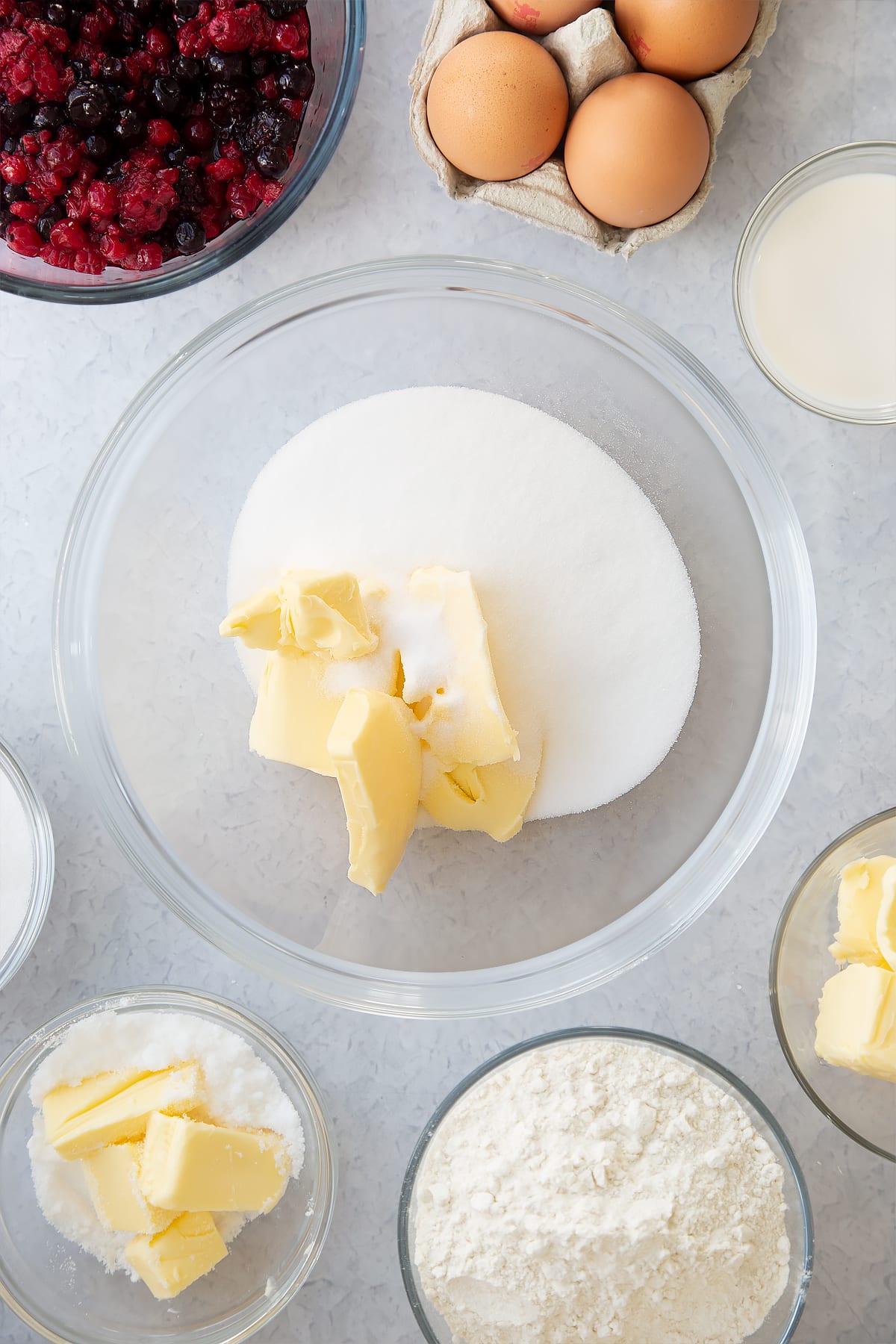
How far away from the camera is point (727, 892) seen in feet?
4.41

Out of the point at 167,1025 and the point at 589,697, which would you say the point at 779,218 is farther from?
the point at 167,1025

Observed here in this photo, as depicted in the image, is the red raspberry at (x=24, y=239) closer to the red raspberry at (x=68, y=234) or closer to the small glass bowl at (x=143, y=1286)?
the red raspberry at (x=68, y=234)

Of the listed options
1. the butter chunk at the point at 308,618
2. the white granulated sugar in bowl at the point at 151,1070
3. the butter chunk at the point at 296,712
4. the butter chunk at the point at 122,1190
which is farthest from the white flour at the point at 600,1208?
the butter chunk at the point at 308,618

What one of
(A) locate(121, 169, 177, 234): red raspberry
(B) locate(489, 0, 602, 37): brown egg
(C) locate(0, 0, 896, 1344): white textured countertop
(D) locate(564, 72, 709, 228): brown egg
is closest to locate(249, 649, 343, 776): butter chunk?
(C) locate(0, 0, 896, 1344): white textured countertop

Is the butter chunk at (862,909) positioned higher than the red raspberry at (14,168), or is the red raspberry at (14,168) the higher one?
the red raspberry at (14,168)

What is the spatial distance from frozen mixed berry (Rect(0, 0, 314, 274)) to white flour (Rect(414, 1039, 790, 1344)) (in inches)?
45.4

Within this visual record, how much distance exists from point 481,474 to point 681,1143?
2.79ft

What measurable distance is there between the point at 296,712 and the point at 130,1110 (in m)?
0.56

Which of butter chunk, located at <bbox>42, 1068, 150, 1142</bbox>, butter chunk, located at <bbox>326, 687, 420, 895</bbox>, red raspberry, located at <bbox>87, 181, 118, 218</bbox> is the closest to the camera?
butter chunk, located at <bbox>326, 687, 420, 895</bbox>

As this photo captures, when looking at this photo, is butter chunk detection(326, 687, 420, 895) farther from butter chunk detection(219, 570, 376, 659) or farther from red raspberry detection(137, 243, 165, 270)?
red raspberry detection(137, 243, 165, 270)

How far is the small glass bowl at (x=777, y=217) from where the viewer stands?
1.26 metres

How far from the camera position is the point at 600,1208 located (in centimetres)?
113

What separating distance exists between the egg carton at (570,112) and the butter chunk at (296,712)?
2.06 feet

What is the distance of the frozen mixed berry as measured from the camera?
3.79 ft
